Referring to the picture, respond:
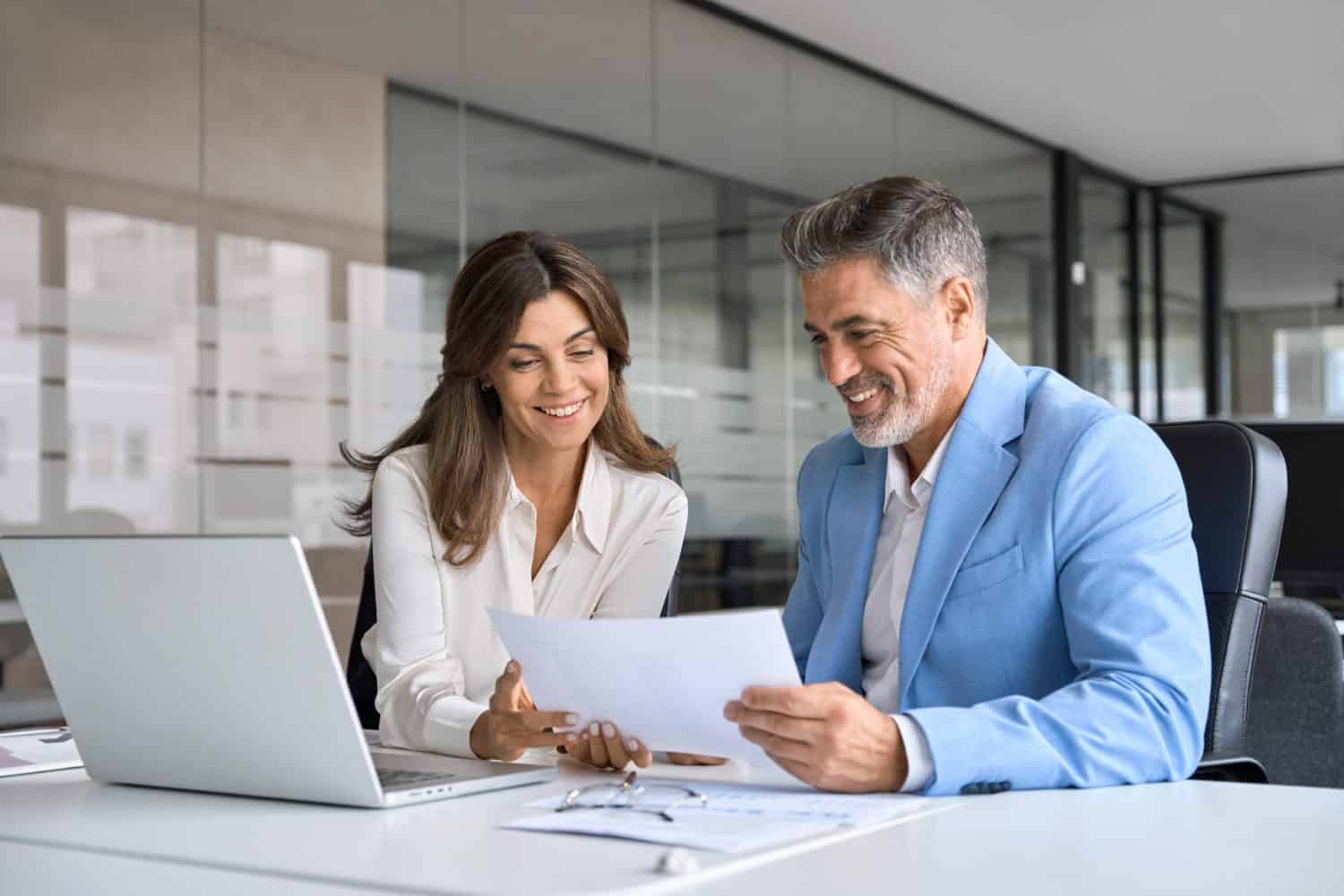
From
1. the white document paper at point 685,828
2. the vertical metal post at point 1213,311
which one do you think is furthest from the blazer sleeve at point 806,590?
the vertical metal post at point 1213,311

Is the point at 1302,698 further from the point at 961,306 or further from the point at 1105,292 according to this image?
the point at 1105,292

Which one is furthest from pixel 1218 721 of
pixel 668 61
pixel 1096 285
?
pixel 1096 285

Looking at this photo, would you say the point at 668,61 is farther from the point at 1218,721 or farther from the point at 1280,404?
the point at 1280,404

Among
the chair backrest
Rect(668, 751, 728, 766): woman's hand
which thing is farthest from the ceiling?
Rect(668, 751, 728, 766): woman's hand

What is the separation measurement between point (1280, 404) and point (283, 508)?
747 cm

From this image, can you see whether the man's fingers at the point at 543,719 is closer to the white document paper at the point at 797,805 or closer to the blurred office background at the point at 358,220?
the white document paper at the point at 797,805

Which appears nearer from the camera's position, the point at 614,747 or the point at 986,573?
the point at 614,747

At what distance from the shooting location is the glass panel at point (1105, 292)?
9438 mm

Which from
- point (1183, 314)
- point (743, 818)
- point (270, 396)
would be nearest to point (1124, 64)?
point (1183, 314)

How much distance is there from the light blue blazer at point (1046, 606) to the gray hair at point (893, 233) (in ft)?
0.48

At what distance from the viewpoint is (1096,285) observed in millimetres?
9555

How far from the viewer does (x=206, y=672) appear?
4.78 feet

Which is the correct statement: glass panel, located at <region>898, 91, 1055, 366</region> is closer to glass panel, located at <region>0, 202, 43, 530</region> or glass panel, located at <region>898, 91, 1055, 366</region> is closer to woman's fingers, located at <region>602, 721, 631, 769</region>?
glass panel, located at <region>0, 202, 43, 530</region>

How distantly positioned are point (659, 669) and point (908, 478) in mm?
664
